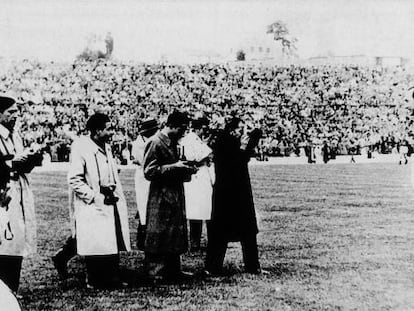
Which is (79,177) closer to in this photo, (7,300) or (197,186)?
(197,186)

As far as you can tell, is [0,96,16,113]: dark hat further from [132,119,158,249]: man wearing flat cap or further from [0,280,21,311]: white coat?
[0,280,21,311]: white coat

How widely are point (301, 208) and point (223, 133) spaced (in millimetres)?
5030

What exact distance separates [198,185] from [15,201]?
3.19 metres

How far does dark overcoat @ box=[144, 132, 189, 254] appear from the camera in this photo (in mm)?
5598

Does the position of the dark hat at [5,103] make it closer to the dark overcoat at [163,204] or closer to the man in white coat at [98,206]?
the man in white coat at [98,206]

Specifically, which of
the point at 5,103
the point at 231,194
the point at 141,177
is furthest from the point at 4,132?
the point at 141,177

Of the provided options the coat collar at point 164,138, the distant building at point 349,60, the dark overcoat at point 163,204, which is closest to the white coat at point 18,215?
the dark overcoat at point 163,204

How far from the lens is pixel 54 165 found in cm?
2328

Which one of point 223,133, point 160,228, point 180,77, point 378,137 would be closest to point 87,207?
point 160,228

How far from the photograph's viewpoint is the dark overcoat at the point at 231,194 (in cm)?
589

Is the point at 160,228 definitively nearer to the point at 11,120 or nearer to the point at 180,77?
the point at 11,120

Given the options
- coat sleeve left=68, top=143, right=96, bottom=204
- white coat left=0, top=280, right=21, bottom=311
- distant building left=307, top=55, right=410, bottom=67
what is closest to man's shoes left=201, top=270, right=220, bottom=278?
coat sleeve left=68, top=143, right=96, bottom=204

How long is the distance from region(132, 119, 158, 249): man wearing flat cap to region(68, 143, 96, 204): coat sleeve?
4.77ft

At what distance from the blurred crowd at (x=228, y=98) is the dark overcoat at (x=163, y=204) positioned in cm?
1210
